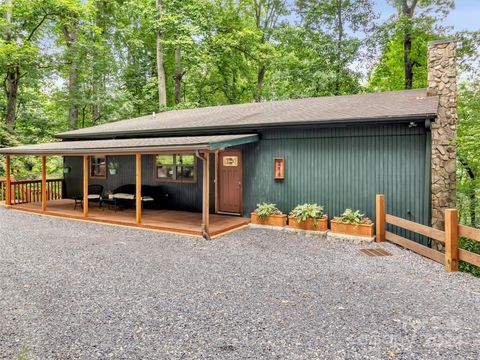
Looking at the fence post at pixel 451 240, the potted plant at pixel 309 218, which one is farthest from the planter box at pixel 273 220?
the fence post at pixel 451 240

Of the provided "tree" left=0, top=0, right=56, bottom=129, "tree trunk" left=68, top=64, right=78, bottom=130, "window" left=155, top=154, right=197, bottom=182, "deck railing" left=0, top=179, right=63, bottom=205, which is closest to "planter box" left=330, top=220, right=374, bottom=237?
"window" left=155, top=154, right=197, bottom=182

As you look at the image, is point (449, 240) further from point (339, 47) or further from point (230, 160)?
point (339, 47)

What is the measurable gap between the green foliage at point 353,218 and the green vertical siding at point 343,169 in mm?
371

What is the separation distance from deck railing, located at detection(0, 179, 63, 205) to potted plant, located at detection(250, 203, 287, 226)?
347 inches

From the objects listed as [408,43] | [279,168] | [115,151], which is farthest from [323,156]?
[408,43]

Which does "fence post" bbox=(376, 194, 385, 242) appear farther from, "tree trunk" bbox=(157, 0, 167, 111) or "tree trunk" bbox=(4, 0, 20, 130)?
"tree trunk" bbox=(4, 0, 20, 130)

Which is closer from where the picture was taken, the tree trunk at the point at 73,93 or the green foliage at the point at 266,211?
the green foliage at the point at 266,211

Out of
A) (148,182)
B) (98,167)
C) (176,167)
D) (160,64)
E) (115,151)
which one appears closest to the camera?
(115,151)

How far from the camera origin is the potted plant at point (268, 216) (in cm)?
789

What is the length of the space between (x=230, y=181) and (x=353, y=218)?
11.7 feet

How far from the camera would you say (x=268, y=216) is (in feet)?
26.2

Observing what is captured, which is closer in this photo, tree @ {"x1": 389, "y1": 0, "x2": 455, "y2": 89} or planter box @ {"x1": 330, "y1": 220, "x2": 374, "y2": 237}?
planter box @ {"x1": 330, "y1": 220, "x2": 374, "y2": 237}

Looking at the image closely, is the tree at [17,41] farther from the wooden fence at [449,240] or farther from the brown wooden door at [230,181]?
the wooden fence at [449,240]

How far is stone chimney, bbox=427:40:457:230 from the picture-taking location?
6559 millimetres
